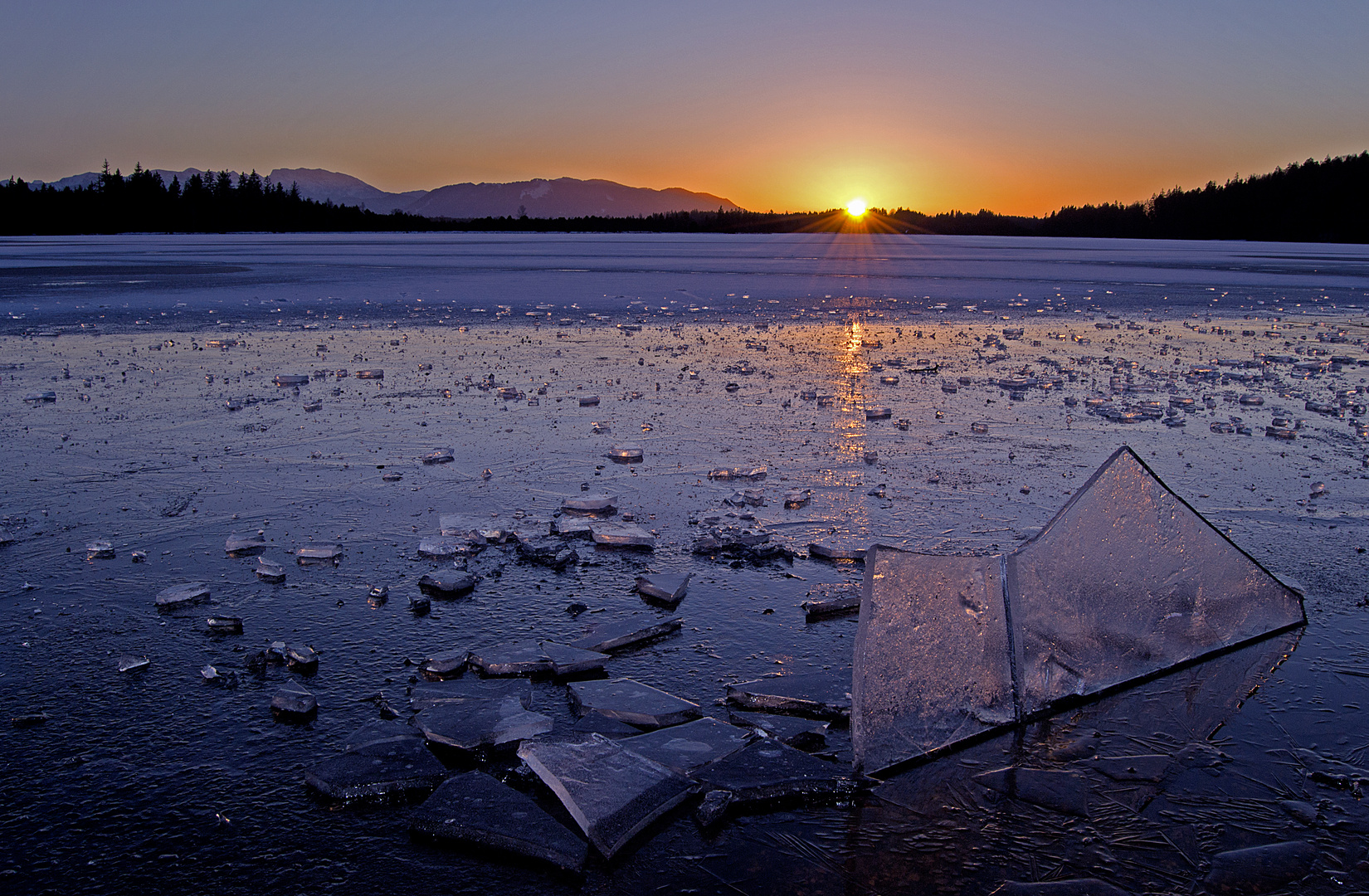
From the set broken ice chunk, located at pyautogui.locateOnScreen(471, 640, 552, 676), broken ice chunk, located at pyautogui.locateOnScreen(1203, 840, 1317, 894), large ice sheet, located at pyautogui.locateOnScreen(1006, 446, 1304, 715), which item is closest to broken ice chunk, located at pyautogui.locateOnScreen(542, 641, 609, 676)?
broken ice chunk, located at pyautogui.locateOnScreen(471, 640, 552, 676)

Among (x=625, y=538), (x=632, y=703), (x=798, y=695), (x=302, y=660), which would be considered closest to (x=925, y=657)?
(x=798, y=695)

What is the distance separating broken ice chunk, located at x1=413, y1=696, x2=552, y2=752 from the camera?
2.89 metres

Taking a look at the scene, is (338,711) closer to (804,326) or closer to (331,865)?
(331,865)

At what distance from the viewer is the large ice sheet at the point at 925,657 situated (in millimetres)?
2854

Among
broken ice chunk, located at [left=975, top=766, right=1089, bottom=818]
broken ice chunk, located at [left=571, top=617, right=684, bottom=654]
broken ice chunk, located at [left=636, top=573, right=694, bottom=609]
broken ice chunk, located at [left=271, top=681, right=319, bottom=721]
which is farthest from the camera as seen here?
broken ice chunk, located at [left=636, top=573, right=694, bottom=609]

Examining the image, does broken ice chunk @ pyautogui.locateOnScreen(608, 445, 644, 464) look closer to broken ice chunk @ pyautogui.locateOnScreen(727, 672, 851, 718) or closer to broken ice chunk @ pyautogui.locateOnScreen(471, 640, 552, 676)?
broken ice chunk @ pyautogui.locateOnScreen(471, 640, 552, 676)

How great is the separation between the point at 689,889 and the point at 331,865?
3.09 ft

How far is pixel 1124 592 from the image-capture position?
136 inches

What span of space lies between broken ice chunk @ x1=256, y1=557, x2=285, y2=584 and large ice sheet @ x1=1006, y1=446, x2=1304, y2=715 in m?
3.21

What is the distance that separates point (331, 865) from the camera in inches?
90.3

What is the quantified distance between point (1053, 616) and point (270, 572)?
3416mm

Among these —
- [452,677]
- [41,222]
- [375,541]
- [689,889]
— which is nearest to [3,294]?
[375,541]

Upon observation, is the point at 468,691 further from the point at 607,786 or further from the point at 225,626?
the point at 225,626

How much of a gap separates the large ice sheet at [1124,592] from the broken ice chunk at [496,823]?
169 centimetres
